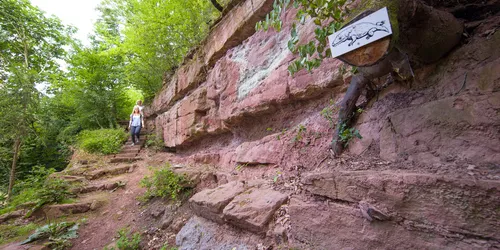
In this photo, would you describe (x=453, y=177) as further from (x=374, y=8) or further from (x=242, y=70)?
(x=242, y=70)

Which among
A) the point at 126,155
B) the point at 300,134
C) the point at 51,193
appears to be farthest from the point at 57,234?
the point at 126,155

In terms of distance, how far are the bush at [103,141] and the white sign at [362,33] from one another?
886cm

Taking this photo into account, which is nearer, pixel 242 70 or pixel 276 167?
pixel 276 167

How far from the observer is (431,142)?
4.82 ft

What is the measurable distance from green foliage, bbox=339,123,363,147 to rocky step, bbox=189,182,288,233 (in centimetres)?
86

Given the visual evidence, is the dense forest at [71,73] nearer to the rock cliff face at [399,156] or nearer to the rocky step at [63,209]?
the rocky step at [63,209]

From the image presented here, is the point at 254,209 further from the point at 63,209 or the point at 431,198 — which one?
the point at 63,209

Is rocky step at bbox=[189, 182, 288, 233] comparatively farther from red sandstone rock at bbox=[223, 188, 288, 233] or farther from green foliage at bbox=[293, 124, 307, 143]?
green foliage at bbox=[293, 124, 307, 143]

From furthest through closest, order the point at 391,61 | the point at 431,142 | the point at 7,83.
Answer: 1. the point at 7,83
2. the point at 391,61
3. the point at 431,142

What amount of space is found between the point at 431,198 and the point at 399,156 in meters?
0.48

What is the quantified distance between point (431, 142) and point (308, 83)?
159 cm

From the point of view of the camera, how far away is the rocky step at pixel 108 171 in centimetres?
578

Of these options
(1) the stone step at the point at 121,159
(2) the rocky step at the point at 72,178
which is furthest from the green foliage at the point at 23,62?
(1) the stone step at the point at 121,159

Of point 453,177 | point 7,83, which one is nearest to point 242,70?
point 453,177
